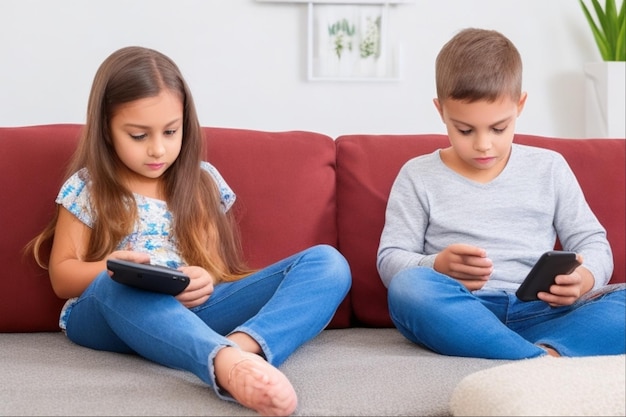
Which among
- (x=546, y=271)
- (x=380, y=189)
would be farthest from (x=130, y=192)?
(x=546, y=271)

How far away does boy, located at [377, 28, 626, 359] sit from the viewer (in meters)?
1.71

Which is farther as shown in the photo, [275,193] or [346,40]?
[346,40]

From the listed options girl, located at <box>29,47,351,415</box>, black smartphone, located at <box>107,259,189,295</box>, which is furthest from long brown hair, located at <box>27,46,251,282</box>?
black smartphone, located at <box>107,259,189,295</box>

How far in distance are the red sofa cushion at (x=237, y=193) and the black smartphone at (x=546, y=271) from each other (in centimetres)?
47

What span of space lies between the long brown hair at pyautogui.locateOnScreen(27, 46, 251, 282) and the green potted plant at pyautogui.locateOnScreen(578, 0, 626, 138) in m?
1.30

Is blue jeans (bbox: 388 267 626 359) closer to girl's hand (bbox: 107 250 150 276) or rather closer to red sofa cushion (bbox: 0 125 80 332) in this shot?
girl's hand (bbox: 107 250 150 276)

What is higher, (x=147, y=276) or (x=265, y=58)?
(x=265, y=58)

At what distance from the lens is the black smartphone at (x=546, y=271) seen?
1680mm

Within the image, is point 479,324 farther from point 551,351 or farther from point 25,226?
point 25,226

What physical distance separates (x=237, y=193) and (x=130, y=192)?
250 mm

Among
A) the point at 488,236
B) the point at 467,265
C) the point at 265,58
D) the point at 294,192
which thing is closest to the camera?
the point at 467,265

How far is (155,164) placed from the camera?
74.7 inches

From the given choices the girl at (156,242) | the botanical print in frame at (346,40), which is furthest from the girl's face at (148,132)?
the botanical print in frame at (346,40)

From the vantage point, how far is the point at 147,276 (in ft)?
5.09
